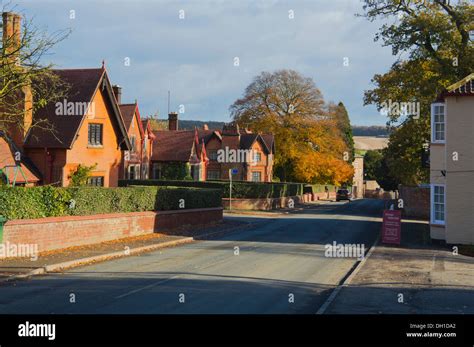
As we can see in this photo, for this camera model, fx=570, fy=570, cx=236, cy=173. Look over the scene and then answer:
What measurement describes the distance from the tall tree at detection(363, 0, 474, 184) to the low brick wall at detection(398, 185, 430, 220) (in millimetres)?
1868

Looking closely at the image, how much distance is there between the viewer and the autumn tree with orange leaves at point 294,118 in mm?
69875

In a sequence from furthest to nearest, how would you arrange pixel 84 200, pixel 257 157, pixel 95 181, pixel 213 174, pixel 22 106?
pixel 257 157 < pixel 213 174 < pixel 95 181 < pixel 22 106 < pixel 84 200

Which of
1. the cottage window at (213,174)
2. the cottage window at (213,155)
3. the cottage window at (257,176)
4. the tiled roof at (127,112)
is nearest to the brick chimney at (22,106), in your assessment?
the tiled roof at (127,112)

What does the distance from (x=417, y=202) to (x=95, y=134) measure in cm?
2603

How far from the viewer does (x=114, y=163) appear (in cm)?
3534

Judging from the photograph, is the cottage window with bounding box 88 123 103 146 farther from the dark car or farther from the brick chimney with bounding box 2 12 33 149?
the dark car

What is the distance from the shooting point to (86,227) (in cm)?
2222

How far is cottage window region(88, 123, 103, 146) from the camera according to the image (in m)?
33.4

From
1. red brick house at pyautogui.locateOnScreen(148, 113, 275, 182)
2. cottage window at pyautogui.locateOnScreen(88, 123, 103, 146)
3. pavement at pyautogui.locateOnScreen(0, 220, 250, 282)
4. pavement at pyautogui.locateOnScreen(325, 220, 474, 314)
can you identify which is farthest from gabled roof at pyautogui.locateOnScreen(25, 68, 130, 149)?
red brick house at pyautogui.locateOnScreen(148, 113, 275, 182)

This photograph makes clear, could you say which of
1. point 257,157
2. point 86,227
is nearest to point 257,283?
point 86,227

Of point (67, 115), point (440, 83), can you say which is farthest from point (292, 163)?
point (67, 115)

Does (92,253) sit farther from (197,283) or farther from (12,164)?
(12,164)

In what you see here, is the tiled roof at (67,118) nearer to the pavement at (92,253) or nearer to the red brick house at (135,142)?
the pavement at (92,253)
